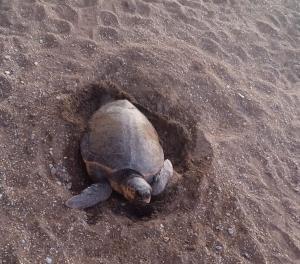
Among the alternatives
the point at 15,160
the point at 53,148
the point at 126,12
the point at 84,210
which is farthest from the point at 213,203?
the point at 126,12

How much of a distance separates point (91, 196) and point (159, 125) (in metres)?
1.07

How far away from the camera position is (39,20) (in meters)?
4.26

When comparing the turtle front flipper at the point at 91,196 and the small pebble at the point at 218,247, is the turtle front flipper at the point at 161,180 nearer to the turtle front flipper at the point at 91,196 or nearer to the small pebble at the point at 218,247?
the turtle front flipper at the point at 91,196

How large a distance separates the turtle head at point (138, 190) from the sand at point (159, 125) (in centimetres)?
18

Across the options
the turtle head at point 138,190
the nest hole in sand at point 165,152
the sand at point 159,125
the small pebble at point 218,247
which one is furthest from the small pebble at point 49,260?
the small pebble at point 218,247

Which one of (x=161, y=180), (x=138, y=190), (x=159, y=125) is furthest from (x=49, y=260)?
(x=159, y=125)

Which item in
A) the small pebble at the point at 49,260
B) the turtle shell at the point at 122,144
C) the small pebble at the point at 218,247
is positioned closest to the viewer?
the small pebble at the point at 49,260

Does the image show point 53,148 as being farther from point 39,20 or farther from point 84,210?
point 39,20

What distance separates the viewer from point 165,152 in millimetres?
3742

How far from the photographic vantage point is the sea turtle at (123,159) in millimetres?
3105

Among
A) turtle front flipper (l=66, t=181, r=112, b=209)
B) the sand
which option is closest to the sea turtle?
turtle front flipper (l=66, t=181, r=112, b=209)

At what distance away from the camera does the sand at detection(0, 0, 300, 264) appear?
2934 millimetres

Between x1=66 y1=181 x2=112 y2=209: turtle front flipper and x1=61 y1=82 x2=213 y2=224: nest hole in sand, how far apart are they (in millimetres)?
81

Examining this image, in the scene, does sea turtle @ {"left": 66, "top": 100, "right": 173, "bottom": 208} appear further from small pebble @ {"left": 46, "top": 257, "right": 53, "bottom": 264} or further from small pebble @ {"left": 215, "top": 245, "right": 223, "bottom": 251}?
small pebble @ {"left": 215, "top": 245, "right": 223, "bottom": 251}
